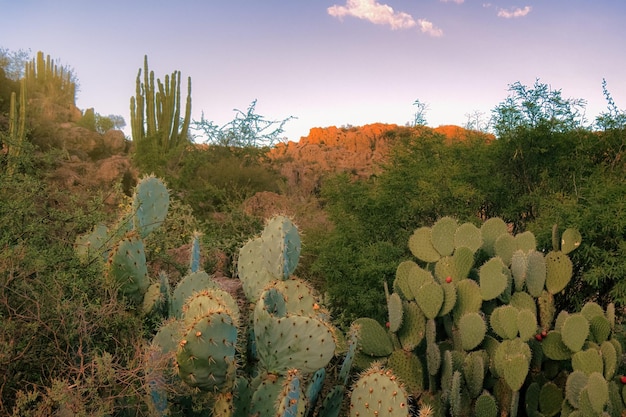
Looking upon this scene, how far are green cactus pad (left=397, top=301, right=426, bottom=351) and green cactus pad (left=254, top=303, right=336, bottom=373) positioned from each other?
1.91m

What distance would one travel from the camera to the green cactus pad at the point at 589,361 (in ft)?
15.5

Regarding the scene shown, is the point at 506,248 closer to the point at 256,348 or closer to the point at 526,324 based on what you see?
the point at 526,324

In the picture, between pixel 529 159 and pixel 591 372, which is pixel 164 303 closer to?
pixel 591 372

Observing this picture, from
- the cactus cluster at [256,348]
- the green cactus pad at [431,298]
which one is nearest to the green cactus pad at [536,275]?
the green cactus pad at [431,298]

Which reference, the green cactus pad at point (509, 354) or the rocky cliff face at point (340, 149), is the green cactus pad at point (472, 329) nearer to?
the green cactus pad at point (509, 354)

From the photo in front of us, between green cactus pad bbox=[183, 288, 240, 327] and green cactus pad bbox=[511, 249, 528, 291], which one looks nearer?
green cactus pad bbox=[183, 288, 240, 327]

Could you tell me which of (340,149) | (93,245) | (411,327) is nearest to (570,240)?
(411,327)

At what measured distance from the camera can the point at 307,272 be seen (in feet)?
26.4

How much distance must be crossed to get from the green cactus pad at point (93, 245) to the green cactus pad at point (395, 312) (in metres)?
2.04

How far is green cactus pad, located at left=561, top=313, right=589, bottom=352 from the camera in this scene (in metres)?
4.75

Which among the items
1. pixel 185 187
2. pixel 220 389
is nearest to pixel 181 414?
pixel 220 389

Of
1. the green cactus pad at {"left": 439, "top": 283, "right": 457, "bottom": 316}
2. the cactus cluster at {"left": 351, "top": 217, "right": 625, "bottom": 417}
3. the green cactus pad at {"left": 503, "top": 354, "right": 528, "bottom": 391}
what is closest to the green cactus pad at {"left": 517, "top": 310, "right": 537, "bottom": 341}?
the cactus cluster at {"left": 351, "top": 217, "right": 625, "bottom": 417}

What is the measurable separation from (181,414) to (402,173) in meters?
5.37

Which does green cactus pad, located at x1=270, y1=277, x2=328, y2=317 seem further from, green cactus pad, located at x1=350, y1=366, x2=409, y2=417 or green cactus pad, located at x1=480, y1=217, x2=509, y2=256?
green cactus pad, located at x1=480, y1=217, x2=509, y2=256
